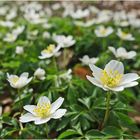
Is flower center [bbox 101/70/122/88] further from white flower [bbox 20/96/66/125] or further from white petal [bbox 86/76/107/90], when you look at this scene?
white flower [bbox 20/96/66/125]

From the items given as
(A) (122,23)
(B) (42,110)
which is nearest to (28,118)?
(B) (42,110)

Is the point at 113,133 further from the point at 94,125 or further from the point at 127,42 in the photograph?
the point at 127,42

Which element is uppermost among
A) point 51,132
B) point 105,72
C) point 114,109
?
point 105,72

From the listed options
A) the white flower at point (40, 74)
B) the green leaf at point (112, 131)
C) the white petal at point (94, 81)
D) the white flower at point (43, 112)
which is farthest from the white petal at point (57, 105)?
the white flower at point (40, 74)

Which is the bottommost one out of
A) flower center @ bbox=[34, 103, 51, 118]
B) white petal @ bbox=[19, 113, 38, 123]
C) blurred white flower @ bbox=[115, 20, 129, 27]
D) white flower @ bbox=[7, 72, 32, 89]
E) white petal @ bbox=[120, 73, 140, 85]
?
white petal @ bbox=[19, 113, 38, 123]

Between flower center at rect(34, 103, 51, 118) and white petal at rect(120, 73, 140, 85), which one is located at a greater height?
white petal at rect(120, 73, 140, 85)

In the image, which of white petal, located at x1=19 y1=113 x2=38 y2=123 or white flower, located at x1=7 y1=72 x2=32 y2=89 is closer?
white petal, located at x1=19 y1=113 x2=38 y2=123

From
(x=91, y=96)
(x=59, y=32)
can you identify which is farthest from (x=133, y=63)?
(x=91, y=96)

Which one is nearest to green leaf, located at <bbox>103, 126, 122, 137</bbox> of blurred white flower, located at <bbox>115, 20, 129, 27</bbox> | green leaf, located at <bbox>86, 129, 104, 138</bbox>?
green leaf, located at <bbox>86, 129, 104, 138</bbox>
